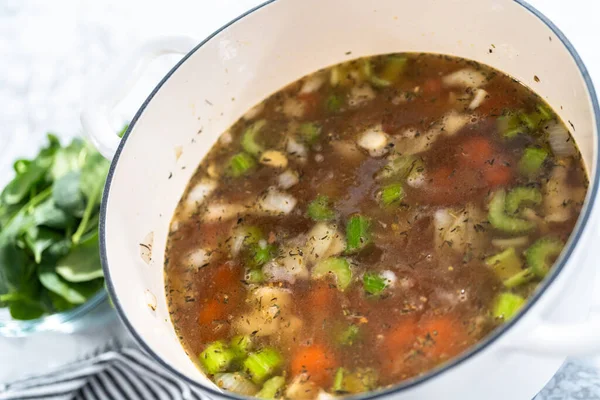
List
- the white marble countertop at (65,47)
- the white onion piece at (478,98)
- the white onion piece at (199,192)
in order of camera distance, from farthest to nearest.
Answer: the white marble countertop at (65,47) < the white onion piece at (199,192) < the white onion piece at (478,98)

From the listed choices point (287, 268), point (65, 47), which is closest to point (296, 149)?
point (287, 268)

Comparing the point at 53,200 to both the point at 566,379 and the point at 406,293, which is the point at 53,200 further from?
the point at 566,379

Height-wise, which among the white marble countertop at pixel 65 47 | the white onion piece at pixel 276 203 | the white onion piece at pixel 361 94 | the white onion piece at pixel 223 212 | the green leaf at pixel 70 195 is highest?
the white marble countertop at pixel 65 47

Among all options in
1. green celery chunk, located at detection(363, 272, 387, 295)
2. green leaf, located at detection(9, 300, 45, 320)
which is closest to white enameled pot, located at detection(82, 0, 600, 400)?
green celery chunk, located at detection(363, 272, 387, 295)

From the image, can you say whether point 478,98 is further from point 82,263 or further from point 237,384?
point 82,263

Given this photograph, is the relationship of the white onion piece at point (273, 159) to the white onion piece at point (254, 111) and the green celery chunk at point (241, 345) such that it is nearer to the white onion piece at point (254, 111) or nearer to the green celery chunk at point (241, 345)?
the white onion piece at point (254, 111)

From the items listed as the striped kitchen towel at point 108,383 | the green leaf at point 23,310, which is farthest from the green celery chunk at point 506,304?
the green leaf at point 23,310

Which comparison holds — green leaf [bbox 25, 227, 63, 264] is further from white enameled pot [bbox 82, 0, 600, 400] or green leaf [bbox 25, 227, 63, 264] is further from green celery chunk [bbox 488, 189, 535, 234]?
green celery chunk [bbox 488, 189, 535, 234]
